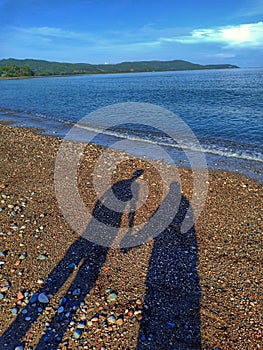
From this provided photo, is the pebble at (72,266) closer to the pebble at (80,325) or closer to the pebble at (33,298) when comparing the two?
the pebble at (33,298)

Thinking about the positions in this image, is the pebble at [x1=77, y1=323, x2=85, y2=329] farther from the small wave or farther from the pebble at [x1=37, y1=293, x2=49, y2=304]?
the small wave

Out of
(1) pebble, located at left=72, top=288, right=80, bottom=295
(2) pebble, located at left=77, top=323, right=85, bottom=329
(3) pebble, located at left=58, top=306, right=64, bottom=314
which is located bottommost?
(2) pebble, located at left=77, top=323, right=85, bottom=329

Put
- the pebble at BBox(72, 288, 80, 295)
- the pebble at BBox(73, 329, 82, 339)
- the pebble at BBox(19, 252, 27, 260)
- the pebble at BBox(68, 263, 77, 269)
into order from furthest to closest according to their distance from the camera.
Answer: the pebble at BBox(19, 252, 27, 260), the pebble at BBox(68, 263, 77, 269), the pebble at BBox(72, 288, 80, 295), the pebble at BBox(73, 329, 82, 339)

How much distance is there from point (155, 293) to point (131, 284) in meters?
0.53

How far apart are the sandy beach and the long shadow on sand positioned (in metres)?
0.02

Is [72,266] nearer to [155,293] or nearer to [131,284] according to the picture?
[131,284]

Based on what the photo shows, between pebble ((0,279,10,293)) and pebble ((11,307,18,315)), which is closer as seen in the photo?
pebble ((11,307,18,315))

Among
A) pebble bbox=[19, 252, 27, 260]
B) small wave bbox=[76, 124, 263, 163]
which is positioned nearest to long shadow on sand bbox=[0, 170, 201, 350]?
pebble bbox=[19, 252, 27, 260]

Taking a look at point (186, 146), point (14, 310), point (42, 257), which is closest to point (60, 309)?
point (14, 310)

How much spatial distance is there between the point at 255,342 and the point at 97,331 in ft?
8.38

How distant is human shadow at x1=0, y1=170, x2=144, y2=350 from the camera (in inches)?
172

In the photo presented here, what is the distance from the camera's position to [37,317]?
469 centimetres

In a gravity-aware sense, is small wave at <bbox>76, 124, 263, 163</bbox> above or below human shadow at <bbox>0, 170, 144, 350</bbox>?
above

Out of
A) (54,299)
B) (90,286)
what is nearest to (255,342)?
(90,286)
